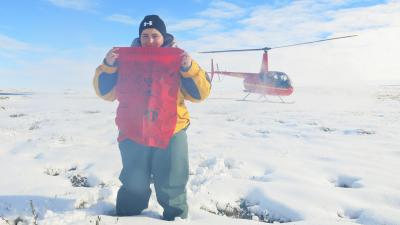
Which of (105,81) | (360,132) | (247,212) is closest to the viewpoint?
(105,81)

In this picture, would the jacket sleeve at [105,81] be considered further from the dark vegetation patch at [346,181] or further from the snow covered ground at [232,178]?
the dark vegetation patch at [346,181]

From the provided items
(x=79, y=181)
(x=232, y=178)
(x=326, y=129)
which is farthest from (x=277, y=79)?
(x=79, y=181)

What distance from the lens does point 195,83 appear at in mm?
4055

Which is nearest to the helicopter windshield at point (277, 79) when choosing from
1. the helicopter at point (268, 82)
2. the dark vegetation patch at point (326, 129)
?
the helicopter at point (268, 82)

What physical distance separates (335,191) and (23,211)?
3667mm

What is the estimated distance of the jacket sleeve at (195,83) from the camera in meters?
4.01

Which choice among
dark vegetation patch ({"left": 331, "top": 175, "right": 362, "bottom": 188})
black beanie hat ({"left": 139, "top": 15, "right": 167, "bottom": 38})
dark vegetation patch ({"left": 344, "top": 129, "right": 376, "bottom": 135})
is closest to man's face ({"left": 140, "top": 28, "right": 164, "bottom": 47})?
black beanie hat ({"left": 139, "top": 15, "right": 167, "bottom": 38})

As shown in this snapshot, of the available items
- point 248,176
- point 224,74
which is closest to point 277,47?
point 224,74

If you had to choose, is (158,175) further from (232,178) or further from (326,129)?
(326,129)

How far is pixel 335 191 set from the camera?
5301 mm

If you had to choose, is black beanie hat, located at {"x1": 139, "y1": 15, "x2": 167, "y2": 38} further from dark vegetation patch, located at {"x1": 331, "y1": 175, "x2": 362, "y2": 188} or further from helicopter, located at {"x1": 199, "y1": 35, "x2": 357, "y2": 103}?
helicopter, located at {"x1": 199, "y1": 35, "x2": 357, "y2": 103}

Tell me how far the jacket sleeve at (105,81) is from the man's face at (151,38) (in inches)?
15.5

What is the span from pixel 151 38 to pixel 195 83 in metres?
0.63

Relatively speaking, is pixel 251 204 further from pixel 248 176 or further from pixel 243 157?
pixel 243 157
